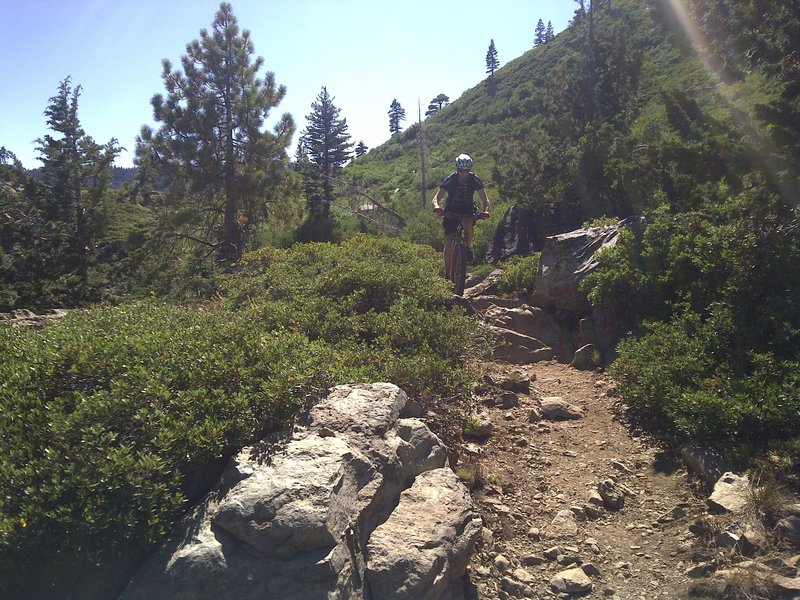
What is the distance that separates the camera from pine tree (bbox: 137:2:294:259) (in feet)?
50.7

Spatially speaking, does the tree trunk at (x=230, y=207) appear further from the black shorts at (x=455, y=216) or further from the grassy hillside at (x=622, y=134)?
the black shorts at (x=455, y=216)

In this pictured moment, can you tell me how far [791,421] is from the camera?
3.49m

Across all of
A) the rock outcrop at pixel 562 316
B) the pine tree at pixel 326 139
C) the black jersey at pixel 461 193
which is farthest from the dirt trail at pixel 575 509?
the pine tree at pixel 326 139

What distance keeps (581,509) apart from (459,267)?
4.32 meters

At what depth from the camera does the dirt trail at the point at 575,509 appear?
3.07m

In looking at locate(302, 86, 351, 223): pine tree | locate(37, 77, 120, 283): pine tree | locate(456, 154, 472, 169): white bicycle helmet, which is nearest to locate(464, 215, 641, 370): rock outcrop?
locate(456, 154, 472, 169): white bicycle helmet

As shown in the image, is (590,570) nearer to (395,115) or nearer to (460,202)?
(460,202)

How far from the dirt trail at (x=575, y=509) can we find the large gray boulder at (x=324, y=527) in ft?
1.31

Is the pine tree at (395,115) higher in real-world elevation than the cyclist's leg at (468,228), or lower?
higher

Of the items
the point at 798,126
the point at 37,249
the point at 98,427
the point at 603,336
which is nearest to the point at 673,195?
the point at 798,126

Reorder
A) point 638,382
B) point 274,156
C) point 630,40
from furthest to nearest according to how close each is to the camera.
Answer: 1. point 274,156
2. point 630,40
3. point 638,382

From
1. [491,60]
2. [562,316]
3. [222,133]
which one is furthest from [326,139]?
[491,60]

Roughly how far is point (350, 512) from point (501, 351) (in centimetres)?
408

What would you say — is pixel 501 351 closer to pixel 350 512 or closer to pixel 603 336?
pixel 603 336
